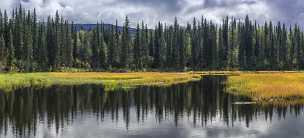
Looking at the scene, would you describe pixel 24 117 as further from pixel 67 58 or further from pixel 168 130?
pixel 67 58

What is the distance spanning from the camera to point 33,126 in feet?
113

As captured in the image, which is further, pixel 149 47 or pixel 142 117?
pixel 149 47

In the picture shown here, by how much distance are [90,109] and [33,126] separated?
10.6m

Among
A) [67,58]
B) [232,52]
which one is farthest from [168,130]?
[232,52]

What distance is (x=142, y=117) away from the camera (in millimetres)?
39656

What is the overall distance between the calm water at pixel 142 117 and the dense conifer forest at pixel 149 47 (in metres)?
73.4

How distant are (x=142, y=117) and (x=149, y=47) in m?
125

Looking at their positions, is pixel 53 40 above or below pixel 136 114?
above

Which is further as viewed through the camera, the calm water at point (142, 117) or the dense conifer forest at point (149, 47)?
the dense conifer forest at point (149, 47)

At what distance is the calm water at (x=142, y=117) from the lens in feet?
105

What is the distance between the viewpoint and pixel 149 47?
538ft

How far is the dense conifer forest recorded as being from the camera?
131 metres

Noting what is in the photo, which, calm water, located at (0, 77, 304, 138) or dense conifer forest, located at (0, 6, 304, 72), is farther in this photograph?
dense conifer forest, located at (0, 6, 304, 72)

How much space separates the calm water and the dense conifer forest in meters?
73.4
